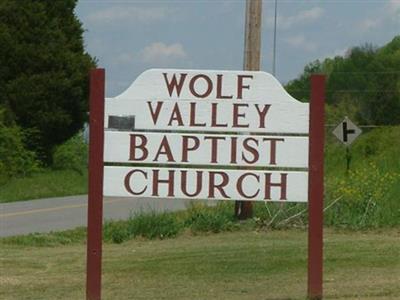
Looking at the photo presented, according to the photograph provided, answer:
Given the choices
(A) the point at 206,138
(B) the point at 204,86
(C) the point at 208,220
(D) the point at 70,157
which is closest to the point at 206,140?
(A) the point at 206,138

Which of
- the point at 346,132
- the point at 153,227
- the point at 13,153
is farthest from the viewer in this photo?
the point at 346,132

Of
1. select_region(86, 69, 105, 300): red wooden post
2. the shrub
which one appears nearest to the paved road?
the shrub

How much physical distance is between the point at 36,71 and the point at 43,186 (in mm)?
6920

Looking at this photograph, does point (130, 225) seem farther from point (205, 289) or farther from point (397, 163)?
point (397, 163)

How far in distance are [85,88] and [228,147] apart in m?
33.6

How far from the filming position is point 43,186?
1346 inches

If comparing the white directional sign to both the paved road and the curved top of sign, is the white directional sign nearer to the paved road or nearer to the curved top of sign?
the paved road

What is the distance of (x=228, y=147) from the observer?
8047mm

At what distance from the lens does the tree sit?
126ft

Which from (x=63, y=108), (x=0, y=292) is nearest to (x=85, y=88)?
(x=63, y=108)

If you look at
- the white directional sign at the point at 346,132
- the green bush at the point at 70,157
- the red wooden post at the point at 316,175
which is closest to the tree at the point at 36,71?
the green bush at the point at 70,157

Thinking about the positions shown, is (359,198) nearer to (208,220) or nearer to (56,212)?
(208,220)

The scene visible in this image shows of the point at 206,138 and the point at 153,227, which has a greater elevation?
the point at 206,138

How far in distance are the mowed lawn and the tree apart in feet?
81.0
